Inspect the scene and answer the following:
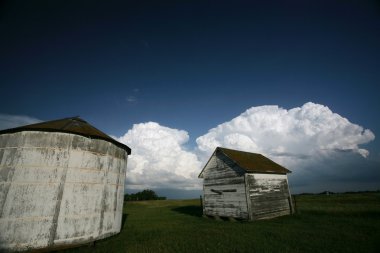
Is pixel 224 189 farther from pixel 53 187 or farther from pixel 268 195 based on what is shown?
pixel 53 187

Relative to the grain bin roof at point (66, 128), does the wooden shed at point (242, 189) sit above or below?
below

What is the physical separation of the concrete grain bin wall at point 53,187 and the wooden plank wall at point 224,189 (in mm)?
11127

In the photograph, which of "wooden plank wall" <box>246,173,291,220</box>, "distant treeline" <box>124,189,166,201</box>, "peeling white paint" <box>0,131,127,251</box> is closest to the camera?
"peeling white paint" <box>0,131,127,251</box>

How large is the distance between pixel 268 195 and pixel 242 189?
3242 mm

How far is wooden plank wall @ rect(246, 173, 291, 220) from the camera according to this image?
715 inches

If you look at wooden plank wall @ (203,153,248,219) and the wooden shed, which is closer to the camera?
the wooden shed

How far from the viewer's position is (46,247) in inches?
364

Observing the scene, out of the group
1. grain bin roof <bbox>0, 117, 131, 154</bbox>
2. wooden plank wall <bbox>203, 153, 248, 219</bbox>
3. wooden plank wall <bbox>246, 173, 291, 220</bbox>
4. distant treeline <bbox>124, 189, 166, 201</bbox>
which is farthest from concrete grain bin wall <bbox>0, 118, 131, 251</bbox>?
distant treeline <bbox>124, 189, 166, 201</bbox>

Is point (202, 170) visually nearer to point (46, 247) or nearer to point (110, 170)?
point (110, 170)

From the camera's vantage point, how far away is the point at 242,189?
60.2 ft

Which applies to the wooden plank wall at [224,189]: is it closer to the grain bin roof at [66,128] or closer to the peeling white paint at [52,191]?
the grain bin roof at [66,128]

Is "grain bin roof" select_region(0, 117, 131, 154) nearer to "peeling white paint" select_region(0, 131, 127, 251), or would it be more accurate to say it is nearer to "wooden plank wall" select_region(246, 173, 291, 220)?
"peeling white paint" select_region(0, 131, 127, 251)

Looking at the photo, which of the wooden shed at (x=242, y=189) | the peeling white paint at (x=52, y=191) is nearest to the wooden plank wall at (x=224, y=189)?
the wooden shed at (x=242, y=189)

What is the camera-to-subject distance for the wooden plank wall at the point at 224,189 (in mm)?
18422
